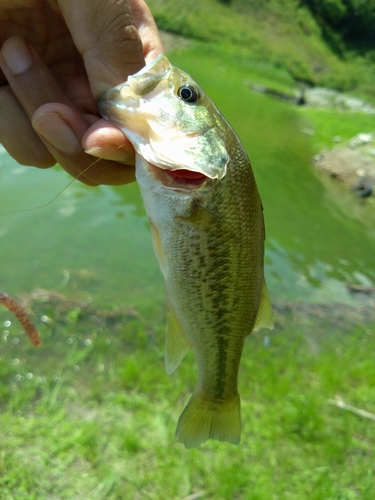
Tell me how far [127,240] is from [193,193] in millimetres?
5427

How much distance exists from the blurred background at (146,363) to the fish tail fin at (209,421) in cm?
156

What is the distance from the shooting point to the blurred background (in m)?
3.69

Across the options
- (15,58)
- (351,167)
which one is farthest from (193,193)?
(351,167)

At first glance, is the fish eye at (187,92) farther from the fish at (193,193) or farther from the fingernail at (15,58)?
the fingernail at (15,58)

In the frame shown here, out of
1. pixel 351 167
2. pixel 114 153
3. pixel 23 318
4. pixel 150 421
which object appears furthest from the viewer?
pixel 351 167

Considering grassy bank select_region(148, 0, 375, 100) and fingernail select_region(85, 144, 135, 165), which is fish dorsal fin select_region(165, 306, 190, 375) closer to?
fingernail select_region(85, 144, 135, 165)

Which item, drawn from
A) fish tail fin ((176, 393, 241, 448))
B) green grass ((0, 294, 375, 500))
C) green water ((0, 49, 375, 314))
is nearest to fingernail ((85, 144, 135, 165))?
fish tail fin ((176, 393, 241, 448))

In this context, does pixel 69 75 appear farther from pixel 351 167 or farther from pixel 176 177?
pixel 351 167

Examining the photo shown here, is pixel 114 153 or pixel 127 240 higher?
pixel 114 153

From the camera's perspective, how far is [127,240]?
23.5 ft

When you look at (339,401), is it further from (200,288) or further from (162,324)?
(200,288)

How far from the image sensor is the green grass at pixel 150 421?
3.59 metres

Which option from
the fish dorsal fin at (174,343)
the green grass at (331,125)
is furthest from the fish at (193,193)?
the green grass at (331,125)

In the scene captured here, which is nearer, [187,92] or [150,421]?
[187,92]
